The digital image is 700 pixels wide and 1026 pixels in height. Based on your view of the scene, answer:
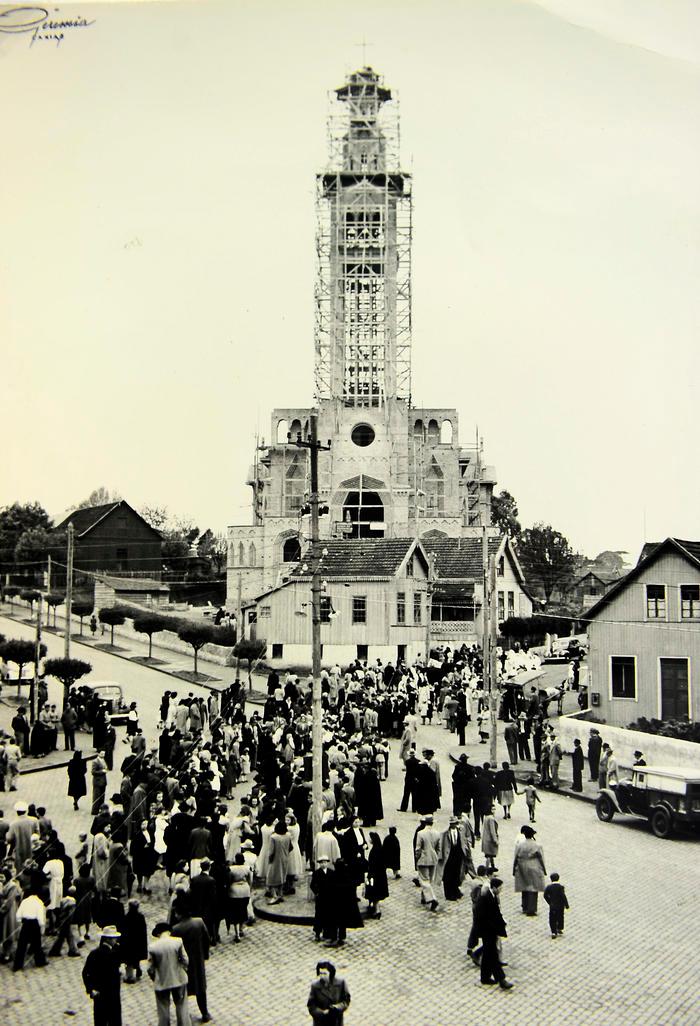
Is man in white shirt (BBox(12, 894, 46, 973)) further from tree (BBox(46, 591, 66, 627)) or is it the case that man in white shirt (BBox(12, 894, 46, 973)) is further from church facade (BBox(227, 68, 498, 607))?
church facade (BBox(227, 68, 498, 607))

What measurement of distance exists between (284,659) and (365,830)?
2334 centimetres

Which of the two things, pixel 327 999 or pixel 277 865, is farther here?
pixel 277 865

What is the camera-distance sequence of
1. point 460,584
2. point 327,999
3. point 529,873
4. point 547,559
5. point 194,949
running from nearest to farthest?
point 327,999
point 194,949
point 529,873
point 460,584
point 547,559

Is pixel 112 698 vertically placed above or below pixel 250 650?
below

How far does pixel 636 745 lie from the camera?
24.4 m

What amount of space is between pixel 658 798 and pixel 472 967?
7630 millimetres

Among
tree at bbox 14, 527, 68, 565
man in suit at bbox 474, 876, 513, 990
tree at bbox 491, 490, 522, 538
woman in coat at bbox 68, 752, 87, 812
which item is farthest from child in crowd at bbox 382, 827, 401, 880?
tree at bbox 491, 490, 522, 538

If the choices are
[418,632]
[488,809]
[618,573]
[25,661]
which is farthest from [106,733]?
[618,573]

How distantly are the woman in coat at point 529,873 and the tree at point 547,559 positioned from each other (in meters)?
71.0

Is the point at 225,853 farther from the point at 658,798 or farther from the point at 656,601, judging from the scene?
the point at 656,601

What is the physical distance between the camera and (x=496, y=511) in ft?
337

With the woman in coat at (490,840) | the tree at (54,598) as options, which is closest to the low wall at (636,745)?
the woman in coat at (490,840)

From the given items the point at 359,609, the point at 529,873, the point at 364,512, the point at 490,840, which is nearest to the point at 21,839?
the point at 490,840

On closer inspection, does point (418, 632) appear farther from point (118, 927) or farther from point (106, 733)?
point (118, 927)
